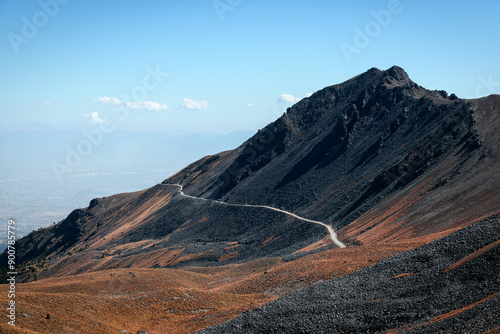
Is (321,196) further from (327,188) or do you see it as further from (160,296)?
(160,296)

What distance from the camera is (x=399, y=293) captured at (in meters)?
27.8

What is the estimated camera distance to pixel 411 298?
86.1ft

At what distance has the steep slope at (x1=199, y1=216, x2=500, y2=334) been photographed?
21770 millimetres

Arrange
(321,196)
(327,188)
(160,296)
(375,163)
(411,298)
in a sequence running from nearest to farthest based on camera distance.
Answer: (411,298)
(160,296)
(321,196)
(375,163)
(327,188)

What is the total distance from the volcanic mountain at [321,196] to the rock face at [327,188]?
0.35 m

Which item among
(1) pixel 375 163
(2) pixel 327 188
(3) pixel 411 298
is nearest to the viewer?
(3) pixel 411 298

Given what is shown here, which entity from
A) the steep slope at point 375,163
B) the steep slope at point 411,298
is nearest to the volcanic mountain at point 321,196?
the steep slope at point 375,163

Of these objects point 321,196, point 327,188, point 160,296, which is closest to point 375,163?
point 327,188

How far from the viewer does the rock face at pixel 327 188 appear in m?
63.7

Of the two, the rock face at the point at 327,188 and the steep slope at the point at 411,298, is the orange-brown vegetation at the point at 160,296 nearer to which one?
the steep slope at the point at 411,298

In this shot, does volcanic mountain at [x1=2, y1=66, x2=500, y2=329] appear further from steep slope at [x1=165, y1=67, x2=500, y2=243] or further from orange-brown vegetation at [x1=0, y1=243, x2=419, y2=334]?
orange-brown vegetation at [x1=0, y1=243, x2=419, y2=334]

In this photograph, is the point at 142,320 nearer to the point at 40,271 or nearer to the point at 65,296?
the point at 65,296

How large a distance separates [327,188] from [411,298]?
65033 mm

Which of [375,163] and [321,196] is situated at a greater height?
[375,163]
